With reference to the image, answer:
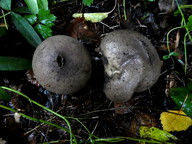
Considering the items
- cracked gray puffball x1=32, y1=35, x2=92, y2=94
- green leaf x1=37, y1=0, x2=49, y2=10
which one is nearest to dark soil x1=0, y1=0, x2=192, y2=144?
green leaf x1=37, y1=0, x2=49, y2=10

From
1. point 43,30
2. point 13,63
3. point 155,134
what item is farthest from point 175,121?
point 13,63

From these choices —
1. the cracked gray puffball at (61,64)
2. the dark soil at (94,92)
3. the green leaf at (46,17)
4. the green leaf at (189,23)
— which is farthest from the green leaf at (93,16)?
the green leaf at (189,23)

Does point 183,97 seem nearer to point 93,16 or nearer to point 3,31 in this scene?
point 93,16

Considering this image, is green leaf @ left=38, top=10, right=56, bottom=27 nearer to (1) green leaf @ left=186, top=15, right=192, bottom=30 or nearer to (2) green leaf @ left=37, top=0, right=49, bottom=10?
(2) green leaf @ left=37, top=0, right=49, bottom=10

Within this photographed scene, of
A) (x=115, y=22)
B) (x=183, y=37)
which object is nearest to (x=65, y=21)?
(x=115, y=22)

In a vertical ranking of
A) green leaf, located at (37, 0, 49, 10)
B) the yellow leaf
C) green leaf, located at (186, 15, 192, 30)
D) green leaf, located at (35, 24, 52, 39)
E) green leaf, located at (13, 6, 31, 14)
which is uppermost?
green leaf, located at (37, 0, 49, 10)

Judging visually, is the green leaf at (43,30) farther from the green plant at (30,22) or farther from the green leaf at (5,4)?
the green leaf at (5,4)

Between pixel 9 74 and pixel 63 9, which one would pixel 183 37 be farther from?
pixel 9 74
